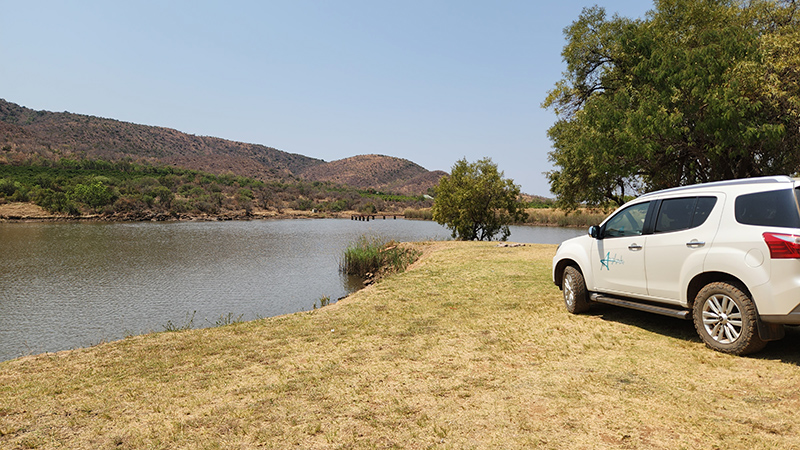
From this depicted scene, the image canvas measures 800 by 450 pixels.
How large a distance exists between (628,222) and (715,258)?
5.71 ft

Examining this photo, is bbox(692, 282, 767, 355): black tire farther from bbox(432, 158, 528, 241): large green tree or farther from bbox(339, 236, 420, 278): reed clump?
bbox(432, 158, 528, 241): large green tree

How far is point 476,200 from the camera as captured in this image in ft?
110

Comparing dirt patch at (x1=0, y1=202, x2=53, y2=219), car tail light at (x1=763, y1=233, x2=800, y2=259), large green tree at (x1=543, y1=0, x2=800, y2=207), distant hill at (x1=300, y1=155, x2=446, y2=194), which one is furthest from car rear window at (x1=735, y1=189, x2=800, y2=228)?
distant hill at (x1=300, y1=155, x2=446, y2=194)

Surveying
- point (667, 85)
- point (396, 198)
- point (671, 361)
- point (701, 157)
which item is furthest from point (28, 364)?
point (396, 198)

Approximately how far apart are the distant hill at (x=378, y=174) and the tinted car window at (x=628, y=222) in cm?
15396

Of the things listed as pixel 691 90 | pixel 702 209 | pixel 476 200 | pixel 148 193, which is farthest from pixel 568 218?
pixel 148 193

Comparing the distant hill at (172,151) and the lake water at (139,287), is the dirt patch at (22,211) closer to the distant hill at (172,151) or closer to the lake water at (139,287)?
the distant hill at (172,151)

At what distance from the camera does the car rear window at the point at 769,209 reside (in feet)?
16.8

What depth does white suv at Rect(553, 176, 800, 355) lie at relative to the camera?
16.9ft

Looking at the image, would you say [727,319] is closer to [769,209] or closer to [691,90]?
[769,209]

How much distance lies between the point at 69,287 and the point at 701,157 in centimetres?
2509

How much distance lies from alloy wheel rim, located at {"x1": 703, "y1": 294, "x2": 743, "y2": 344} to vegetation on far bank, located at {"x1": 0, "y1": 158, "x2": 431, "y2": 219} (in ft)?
268

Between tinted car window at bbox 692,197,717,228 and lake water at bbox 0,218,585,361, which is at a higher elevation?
tinted car window at bbox 692,197,717,228

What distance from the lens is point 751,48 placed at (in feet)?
47.5
